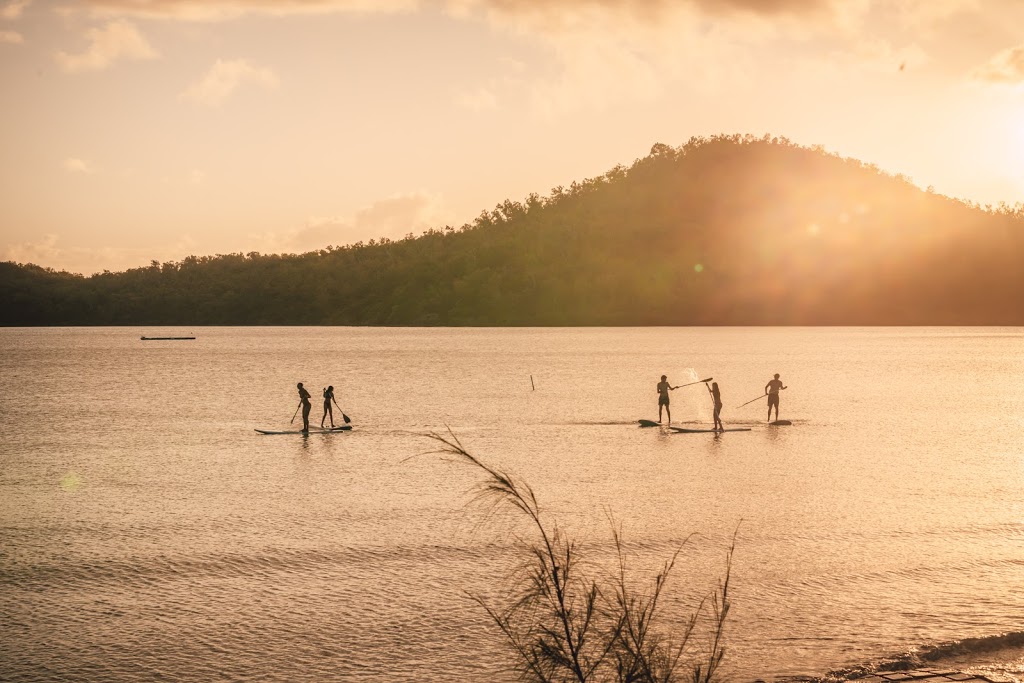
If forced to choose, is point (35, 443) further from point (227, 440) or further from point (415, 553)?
point (415, 553)

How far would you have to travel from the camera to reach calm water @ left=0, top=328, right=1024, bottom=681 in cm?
1608

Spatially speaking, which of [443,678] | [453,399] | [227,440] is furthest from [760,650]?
[453,399]

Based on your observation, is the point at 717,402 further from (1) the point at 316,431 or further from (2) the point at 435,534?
(2) the point at 435,534

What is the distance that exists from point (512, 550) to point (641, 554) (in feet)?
9.99

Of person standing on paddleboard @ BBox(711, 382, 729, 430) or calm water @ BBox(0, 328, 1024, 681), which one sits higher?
person standing on paddleboard @ BBox(711, 382, 729, 430)

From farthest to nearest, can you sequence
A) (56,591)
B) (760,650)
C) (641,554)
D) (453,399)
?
1. (453,399)
2. (641,554)
3. (56,591)
4. (760,650)

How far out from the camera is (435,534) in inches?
954

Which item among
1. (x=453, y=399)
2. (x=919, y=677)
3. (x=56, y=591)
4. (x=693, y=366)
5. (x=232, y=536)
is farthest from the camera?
(x=693, y=366)

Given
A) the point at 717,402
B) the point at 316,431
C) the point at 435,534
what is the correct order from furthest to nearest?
the point at 316,431, the point at 717,402, the point at 435,534

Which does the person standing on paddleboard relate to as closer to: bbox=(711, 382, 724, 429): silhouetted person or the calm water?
bbox=(711, 382, 724, 429): silhouetted person

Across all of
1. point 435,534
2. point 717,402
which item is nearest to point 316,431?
point 717,402

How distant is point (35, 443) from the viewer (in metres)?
46.3

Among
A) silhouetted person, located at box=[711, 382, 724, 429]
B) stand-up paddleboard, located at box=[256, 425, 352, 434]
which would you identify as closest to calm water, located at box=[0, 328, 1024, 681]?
stand-up paddleboard, located at box=[256, 425, 352, 434]

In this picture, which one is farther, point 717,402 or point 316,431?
point 316,431
